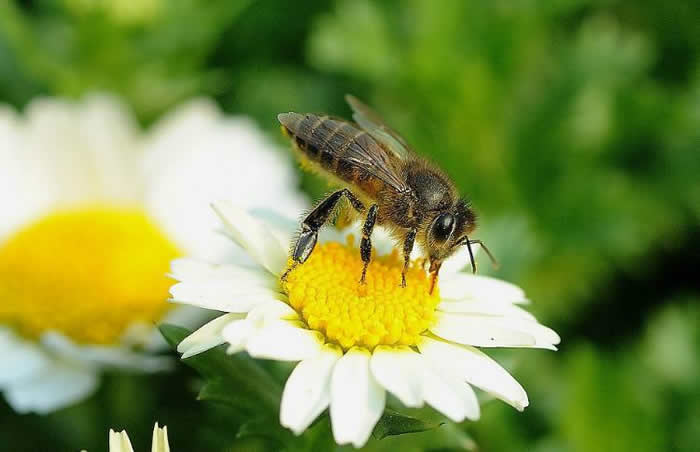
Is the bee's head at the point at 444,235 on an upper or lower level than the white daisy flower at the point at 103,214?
upper

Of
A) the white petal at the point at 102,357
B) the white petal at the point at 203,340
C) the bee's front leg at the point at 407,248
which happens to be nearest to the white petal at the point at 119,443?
the white petal at the point at 203,340

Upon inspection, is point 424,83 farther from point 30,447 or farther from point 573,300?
point 30,447

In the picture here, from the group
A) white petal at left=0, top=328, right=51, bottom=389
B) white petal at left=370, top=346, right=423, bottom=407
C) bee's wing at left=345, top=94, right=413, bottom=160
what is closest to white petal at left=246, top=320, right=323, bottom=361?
white petal at left=370, top=346, right=423, bottom=407

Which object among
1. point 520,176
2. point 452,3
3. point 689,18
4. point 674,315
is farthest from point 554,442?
point 689,18

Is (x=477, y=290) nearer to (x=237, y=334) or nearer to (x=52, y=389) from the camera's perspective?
(x=237, y=334)

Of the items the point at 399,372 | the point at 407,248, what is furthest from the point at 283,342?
the point at 407,248

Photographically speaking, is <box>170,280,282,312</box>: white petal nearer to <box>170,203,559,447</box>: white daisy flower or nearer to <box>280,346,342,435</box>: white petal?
<box>170,203,559,447</box>: white daisy flower

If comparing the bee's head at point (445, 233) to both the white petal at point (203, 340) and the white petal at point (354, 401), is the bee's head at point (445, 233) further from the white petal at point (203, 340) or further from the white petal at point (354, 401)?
the white petal at point (203, 340)
